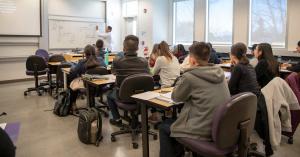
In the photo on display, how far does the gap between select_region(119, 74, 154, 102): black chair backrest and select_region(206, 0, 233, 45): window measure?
5138mm

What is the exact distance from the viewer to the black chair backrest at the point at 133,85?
9.50ft

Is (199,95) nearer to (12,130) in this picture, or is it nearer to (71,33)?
(12,130)

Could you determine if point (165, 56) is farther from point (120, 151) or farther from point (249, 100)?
point (249, 100)

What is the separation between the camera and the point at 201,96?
A: 1834mm

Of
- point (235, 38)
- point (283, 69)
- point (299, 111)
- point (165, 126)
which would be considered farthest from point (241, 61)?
point (235, 38)

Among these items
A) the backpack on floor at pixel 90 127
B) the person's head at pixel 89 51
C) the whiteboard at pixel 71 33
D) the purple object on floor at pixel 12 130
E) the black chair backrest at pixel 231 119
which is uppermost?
the whiteboard at pixel 71 33

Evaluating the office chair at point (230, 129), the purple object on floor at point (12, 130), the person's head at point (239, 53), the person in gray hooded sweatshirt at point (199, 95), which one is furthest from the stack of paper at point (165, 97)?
the purple object on floor at point (12, 130)

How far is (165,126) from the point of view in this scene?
2145 mm

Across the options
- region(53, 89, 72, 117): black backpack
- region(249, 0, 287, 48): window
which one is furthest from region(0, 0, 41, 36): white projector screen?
region(249, 0, 287, 48): window

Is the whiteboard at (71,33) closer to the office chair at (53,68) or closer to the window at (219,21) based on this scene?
the office chair at (53,68)

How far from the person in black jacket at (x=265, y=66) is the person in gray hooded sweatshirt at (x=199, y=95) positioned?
57.4 inches

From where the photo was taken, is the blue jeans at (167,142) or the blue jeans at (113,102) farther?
the blue jeans at (113,102)

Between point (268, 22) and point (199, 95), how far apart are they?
18.5 feet

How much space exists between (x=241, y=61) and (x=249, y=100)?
1.01 meters
